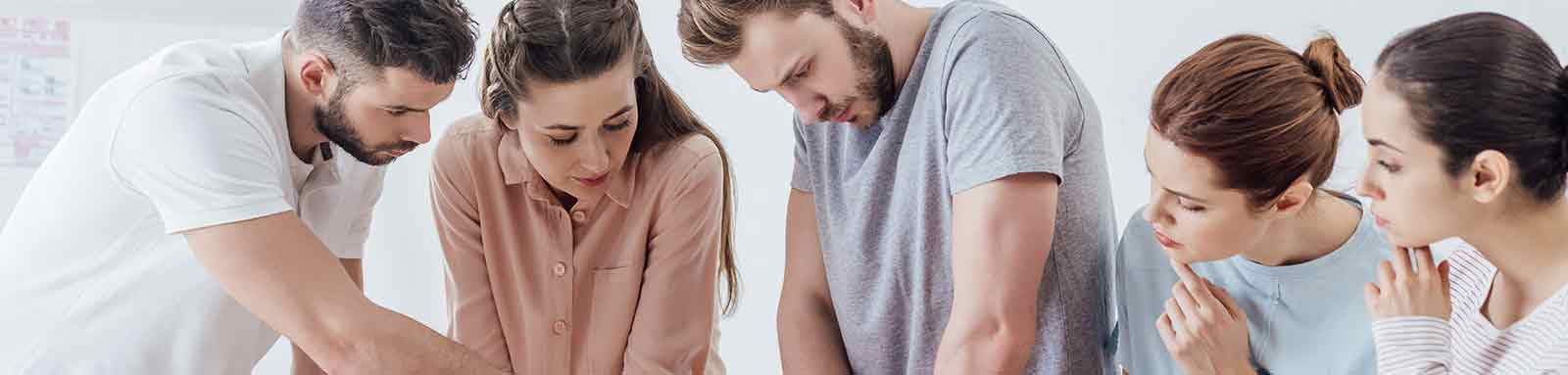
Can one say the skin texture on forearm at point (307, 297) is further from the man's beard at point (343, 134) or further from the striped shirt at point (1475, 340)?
the striped shirt at point (1475, 340)

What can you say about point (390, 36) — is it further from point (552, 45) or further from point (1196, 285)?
point (1196, 285)

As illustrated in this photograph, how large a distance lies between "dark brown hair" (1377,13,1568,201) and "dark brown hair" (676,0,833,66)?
23.1 inches

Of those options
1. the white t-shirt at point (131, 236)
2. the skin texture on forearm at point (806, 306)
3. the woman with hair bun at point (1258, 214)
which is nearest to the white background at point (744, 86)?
the woman with hair bun at point (1258, 214)

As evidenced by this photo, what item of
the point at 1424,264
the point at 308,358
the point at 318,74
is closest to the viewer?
the point at 1424,264

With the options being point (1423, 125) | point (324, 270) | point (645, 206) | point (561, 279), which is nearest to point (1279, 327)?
point (1423, 125)

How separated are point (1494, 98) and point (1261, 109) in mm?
205

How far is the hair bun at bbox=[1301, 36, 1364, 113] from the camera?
1.26 metres

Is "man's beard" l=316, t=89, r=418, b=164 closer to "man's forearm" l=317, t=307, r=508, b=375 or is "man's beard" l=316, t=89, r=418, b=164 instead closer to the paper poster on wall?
"man's forearm" l=317, t=307, r=508, b=375

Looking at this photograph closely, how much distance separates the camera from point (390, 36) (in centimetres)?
147

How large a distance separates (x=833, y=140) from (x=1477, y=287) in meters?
0.71

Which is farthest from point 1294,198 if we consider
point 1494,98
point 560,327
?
point 560,327

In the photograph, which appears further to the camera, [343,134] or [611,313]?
[611,313]

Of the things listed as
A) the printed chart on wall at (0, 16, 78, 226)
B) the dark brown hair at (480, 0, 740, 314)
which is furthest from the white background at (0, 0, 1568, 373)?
the dark brown hair at (480, 0, 740, 314)

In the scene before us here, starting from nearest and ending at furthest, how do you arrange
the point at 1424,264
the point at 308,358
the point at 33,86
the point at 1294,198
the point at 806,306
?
the point at 1424,264 → the point at 1294,198 → the point at 806,306 → the point at 308,358 → the point at 33,86
